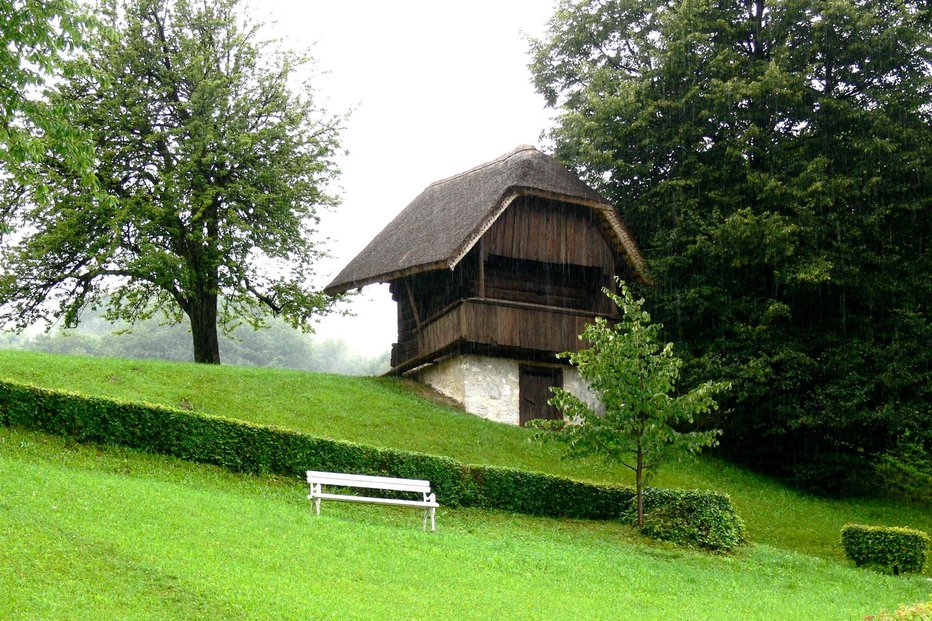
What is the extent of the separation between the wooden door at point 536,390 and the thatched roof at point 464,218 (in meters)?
4.52

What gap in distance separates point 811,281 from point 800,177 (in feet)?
11.5

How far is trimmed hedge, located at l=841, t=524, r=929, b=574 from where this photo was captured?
20333 mm

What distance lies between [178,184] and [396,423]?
10889 mm

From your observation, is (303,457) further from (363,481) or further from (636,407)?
(636,407)

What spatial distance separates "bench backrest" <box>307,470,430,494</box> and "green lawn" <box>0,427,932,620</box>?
0.65m

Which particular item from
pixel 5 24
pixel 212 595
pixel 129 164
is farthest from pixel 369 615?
pixel 129 164

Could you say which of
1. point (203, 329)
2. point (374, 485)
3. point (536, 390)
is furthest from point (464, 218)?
point (374, 485)

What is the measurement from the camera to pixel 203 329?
33.2 meters

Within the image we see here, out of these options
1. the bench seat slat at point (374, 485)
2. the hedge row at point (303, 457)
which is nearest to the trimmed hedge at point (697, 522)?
the hedge row at point (303, 457)

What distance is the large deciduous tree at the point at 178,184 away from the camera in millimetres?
30891

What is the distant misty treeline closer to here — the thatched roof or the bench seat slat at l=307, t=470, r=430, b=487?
the thatched roof

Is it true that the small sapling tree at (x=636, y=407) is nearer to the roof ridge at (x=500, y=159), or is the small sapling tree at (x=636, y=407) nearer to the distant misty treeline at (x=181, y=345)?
the roof ridge at (x=500, y=159)

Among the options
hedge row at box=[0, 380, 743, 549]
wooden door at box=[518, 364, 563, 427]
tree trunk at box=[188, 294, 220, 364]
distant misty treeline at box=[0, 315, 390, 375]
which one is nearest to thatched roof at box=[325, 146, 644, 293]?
tree trunk at box=[188, 294, 220, 364]

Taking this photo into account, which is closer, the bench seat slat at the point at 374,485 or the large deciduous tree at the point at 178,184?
the bench seat slat at the point at 374,485
